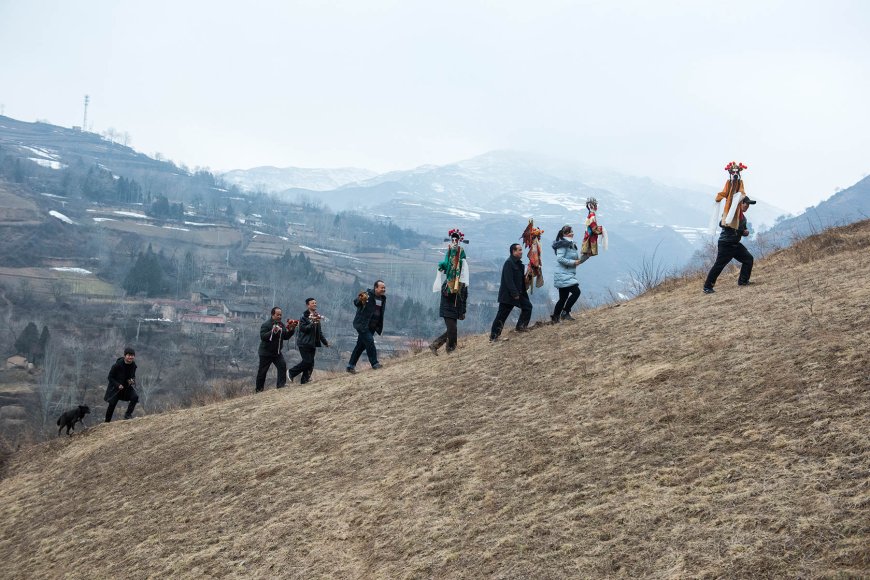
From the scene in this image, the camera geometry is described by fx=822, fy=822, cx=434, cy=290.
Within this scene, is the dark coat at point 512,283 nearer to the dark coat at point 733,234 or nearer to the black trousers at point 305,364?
the dark coat at point 733,234

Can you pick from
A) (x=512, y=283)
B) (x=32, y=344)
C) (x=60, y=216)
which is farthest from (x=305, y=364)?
(x=60, y=216)

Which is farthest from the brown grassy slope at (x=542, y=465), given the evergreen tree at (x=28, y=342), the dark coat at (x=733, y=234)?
the evergreen tree at (x=28, y=342)

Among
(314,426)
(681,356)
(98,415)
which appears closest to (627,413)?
(681,356)

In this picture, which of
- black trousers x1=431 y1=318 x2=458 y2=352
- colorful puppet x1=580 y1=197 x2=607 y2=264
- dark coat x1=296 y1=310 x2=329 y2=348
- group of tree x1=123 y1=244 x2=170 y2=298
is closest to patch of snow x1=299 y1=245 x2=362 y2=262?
group of tree x1=123 y1=244 x2=170 y2=298

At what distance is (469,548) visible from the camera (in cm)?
823

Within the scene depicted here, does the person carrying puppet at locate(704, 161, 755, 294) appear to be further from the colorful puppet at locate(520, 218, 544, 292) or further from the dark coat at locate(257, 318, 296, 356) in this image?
the dark coat at locate(257, 318, 296, 356)

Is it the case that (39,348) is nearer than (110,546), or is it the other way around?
(110,546)

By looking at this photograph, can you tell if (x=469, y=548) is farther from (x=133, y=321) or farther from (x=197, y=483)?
(x=133, y=321)

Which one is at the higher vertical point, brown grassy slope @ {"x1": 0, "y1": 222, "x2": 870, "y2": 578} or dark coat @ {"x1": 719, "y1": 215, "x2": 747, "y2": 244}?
dark coat @ {"x1": 719, "y1": 215, "x2": 747, "y2": 244}

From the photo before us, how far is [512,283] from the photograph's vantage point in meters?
15.4

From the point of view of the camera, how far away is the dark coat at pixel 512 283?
50.3 feet

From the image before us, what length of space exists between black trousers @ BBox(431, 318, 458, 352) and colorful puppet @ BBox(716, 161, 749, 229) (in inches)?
213

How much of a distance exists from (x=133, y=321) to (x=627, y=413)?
113054 mm

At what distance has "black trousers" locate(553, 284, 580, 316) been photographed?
1559 centimetres
